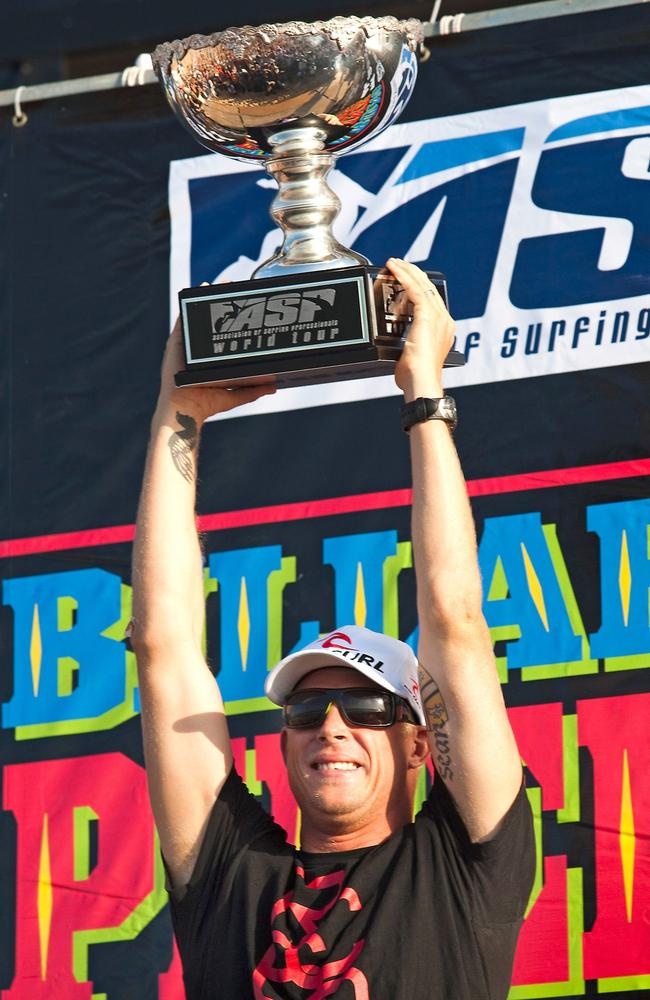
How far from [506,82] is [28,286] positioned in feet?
3.97

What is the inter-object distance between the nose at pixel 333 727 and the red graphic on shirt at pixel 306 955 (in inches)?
9.1

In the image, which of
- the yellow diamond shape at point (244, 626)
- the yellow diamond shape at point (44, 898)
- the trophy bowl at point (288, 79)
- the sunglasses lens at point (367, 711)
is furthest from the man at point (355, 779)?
the yellow diamond shape at point (44, 898)

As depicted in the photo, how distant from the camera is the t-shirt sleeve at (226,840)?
9.73ft

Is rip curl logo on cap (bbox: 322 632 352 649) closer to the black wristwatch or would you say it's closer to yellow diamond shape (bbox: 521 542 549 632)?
the black wristwatch

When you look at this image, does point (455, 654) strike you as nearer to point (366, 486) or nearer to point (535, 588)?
point (535, 588)

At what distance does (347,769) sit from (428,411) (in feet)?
1.94

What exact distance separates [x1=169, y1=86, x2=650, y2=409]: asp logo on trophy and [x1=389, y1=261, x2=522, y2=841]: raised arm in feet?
3.04

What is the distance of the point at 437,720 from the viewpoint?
290 cm

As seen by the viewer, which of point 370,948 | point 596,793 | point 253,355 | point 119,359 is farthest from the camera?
point 119,359

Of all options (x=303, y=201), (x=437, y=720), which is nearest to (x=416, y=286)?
(x=303, y=201)

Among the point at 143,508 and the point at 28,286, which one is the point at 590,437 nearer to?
the point at 143,508

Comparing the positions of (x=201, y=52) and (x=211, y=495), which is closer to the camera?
(x=201, y=52)

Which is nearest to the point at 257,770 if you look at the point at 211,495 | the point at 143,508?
the point at 211,495

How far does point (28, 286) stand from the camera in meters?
4.34
